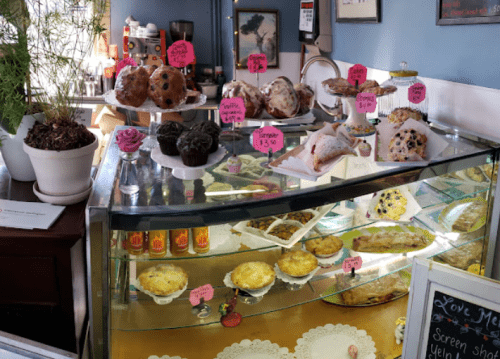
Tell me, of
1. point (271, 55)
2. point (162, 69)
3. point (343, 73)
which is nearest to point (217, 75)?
point (271, 55)

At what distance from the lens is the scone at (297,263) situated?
6.43 ft

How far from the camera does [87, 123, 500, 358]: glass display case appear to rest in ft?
4.84

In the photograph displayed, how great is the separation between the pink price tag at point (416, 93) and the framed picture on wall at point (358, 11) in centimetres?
113

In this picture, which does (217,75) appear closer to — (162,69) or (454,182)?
(162,69)

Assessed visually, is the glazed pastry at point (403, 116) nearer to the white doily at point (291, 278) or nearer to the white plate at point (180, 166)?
the white doily at point (291, 278)

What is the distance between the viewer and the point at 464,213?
2.27m

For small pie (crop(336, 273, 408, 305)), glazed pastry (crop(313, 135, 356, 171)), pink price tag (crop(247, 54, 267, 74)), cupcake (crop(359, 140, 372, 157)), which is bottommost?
small pie (crop(336, 273, 408, 305))

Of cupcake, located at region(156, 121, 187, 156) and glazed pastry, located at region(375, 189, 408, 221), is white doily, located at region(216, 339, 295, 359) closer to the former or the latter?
glazed pastry, located at region(375, 189, 408, 221)

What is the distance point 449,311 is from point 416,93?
1.17 metres

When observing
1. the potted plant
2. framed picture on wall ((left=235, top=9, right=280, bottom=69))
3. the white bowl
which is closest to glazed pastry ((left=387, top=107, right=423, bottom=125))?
the potted plant

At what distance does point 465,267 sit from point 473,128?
0.71m

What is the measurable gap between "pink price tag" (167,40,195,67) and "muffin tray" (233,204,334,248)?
36.5 inches

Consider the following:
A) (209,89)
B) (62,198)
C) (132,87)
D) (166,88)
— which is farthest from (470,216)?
(209,89)

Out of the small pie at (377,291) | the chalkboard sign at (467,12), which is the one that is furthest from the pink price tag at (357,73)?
the small pie at (377,291)
